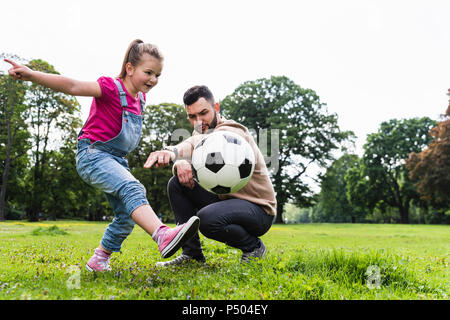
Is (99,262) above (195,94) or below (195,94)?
below

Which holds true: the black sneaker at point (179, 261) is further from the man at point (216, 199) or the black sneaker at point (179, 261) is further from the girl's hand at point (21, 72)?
the girl's hand at point (21, 72)

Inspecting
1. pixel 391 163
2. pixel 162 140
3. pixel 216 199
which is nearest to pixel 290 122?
pixel 162 140

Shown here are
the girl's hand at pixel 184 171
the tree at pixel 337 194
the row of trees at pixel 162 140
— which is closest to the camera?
the girl's hand at pixel 184 171

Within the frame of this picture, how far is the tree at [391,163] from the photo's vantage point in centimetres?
4331

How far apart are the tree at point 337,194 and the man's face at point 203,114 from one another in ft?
102

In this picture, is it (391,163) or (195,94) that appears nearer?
(195,94)

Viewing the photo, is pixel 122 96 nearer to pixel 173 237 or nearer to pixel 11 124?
pixel 173 237

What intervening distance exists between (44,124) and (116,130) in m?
30.8

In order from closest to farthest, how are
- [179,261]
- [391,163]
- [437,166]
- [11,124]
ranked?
[179,261] < [11,124] < [437,166] < [391,163]

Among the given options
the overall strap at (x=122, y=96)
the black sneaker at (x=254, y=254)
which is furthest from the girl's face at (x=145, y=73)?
the black sneaker at (x=254, y=254)

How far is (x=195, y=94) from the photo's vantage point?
4.02 m
